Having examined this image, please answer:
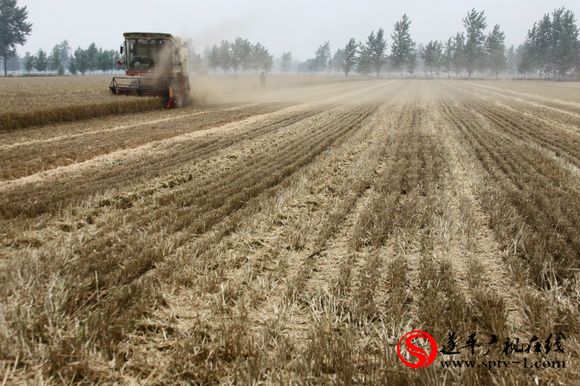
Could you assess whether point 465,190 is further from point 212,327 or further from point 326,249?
point 212,327

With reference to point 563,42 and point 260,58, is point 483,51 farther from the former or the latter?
point 260,58

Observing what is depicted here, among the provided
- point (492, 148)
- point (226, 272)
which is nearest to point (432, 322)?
point (226, 272)

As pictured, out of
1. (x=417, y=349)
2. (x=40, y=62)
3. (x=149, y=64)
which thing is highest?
(x=40, y=62)

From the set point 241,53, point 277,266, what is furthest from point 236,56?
point 277,266

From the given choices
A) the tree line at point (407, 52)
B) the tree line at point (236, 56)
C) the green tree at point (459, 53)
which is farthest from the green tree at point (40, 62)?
the green tree at point (459, 53)

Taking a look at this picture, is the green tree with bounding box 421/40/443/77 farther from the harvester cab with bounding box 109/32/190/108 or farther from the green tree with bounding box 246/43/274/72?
the harvester cab with bounding box 109/32/190/108

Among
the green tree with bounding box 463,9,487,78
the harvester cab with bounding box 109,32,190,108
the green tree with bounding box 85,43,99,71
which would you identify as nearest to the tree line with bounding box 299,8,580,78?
the green tree with bounding box 463,9,487,78

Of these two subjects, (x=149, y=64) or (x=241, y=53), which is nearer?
(x=149, y=64)

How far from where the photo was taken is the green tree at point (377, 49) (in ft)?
376

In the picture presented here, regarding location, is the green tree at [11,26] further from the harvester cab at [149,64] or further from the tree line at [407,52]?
the harvester cab at [149,64]

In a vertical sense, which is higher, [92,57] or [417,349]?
[92,57]

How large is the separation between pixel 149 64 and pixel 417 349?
62.0ft

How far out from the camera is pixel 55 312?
275cm

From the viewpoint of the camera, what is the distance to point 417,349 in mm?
2488
